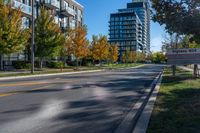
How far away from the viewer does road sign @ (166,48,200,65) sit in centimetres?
2889

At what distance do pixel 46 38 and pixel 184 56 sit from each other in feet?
73.6

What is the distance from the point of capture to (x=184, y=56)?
29484 mm

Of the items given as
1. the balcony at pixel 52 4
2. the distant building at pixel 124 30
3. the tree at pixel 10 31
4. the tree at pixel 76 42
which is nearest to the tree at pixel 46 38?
the tree at pixel 10 31

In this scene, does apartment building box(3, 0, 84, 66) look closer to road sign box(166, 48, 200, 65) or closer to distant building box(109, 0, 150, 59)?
road sign box(166, 48, 200, 65)

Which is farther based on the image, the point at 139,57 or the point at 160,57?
the point at 139,57

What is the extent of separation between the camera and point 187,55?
2933 cm

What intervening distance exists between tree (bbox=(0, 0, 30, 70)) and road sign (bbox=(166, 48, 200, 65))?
674 inches

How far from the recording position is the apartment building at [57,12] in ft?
165

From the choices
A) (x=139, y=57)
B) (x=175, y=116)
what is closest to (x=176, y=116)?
(x=175, y=116)

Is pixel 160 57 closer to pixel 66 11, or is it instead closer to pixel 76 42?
→ pixel 66 11

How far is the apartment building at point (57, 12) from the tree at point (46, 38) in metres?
2.41

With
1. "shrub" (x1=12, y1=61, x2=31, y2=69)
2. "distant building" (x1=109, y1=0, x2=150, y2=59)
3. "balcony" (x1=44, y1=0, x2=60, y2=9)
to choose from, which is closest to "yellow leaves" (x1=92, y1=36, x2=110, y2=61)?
"balcony" (x1=44, y1=0, x2=60, y2=9)

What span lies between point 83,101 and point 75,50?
144 feet

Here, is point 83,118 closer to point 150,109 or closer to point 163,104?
point 150,109
